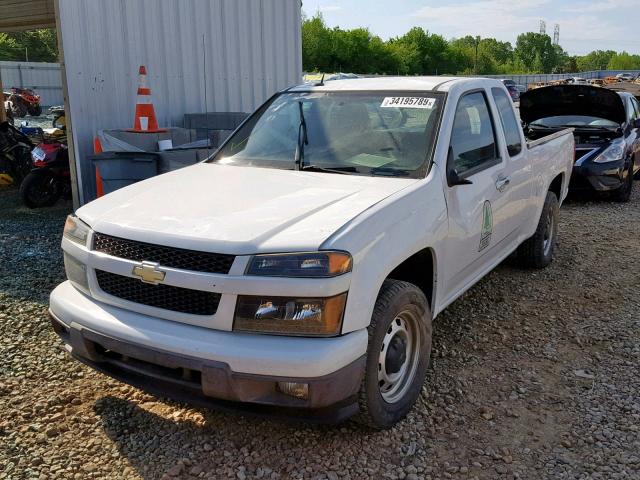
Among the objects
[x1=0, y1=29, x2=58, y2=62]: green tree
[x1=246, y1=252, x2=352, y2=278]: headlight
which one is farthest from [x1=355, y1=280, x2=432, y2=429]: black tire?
[x1=0, y1=29, x2=58, y2=62]: green tree

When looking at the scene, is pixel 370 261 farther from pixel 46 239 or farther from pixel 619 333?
pixel 46 239

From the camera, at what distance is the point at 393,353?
317cm

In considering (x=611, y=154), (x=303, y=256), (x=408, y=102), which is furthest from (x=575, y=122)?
(x=303, y=256)

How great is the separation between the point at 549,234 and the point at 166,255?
14.2 feet

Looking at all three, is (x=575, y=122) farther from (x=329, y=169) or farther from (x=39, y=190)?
(x=39, y=190)

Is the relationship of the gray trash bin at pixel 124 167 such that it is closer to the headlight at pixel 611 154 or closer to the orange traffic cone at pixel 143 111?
the orange traffic cone at pixel 143 111

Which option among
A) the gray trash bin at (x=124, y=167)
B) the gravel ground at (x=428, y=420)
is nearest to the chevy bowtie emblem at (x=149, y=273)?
the gravel ground at (x=428, y=420)

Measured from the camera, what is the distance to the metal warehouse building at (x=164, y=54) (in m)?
7.42

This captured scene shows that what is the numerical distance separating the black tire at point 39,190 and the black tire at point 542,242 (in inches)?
246

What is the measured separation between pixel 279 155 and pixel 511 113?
207 cm

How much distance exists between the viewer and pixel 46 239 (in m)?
6.86

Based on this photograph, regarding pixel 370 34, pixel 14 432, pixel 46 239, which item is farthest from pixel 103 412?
pixel 370 34

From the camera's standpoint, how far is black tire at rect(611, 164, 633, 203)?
9.23m

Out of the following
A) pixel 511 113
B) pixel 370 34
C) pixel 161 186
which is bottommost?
pixel 161 186
